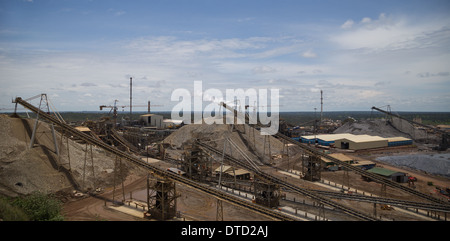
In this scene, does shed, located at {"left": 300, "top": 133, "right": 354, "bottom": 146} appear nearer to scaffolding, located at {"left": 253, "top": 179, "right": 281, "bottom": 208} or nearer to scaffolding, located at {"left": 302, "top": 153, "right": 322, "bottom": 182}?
scaffolding, located at {"left": 302, "top": 153, "right": 322, "bottom": 182}

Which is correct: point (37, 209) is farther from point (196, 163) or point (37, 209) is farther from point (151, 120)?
point (151, 120)

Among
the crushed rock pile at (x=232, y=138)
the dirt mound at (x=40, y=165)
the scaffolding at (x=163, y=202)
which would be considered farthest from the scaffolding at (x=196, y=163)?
the scaffolding at (x=163, y=202)

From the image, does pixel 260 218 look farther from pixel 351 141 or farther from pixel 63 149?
pixel 351 141

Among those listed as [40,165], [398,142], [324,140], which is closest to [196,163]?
[40,165]

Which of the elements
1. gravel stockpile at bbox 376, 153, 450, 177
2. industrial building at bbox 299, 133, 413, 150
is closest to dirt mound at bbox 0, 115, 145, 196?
A: gravel stockpile at bbox 376, 153, 450, 177
